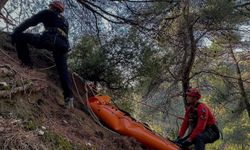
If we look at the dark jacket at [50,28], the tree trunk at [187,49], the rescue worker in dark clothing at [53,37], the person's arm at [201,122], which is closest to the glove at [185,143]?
the person's arm at [201,122]

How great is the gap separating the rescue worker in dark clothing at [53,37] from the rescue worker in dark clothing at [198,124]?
6.74 ft

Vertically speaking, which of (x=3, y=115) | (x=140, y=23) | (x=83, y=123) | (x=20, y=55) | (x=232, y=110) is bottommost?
(x=232, y=110)

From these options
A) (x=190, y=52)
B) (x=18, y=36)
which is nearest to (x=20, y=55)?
(x=18, y=36)

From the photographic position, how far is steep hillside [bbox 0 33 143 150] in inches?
179

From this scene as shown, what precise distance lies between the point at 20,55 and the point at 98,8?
3.30m

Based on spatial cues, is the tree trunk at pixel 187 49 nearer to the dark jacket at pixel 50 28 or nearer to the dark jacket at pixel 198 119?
the dark jacket at pixel 198 119

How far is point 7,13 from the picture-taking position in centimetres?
908

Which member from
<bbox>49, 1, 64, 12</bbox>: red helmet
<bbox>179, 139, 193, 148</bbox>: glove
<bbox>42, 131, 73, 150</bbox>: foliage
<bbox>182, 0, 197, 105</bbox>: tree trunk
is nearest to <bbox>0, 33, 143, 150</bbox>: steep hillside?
<bbox>42, 131, 73, 150</bbox>: foliage

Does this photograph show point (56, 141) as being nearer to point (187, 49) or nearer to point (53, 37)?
point (53, 37)

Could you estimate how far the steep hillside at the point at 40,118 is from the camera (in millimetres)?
4559

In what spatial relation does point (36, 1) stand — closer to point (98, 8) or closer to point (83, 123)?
point (98, 8)

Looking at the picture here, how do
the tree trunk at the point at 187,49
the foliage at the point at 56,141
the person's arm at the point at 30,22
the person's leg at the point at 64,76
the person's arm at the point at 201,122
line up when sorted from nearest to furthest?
the foliage at the point at 56,141
the person's arm at the point at 30,22
the person's leg at the point at 64,76
the person's arm at the point at 201,122
the tree trunk at the point at 187,49

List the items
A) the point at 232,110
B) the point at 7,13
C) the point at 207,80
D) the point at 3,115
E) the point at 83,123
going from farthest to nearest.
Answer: the point at 232,110 → the point at 207,80 → the point at 7,13 → the point at 83,123 → the point at 3,115

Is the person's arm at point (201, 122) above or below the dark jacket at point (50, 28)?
below
